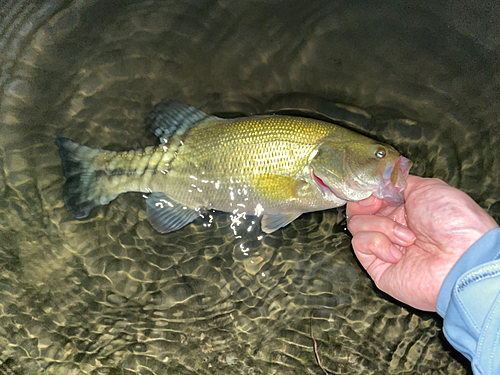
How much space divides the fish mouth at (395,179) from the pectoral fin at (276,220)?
784mm

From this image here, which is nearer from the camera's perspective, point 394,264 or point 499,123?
point 394,264

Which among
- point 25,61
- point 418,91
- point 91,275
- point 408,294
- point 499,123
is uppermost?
point 25,61

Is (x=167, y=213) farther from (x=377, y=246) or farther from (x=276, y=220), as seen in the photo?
(x=377, y=246)

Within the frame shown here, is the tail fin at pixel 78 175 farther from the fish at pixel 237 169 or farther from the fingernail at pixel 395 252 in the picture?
the fingernail at pixel 395 252

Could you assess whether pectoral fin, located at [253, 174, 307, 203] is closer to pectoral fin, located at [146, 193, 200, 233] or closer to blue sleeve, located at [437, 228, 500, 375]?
pectoral fin, located at [146, 193, 200, 233]

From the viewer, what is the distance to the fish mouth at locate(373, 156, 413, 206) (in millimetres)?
2963

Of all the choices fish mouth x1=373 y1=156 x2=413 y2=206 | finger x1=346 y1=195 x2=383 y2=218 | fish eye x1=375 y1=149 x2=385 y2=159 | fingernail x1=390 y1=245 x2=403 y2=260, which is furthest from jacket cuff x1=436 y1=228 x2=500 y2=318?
fish eye x1=375 y1=149 x2=385 y2=159

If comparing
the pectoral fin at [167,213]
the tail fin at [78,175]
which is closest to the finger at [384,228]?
the pectoral fin at [167,213]

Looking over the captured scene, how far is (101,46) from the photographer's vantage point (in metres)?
3.70

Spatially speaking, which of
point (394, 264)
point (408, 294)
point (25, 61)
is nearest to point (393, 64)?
point (394, 264)

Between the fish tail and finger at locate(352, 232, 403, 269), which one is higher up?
the fish tail

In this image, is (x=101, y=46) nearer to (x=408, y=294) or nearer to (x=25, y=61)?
(x=25, y=61)

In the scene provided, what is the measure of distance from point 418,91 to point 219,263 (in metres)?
2.60

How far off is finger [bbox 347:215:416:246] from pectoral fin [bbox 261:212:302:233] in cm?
51
